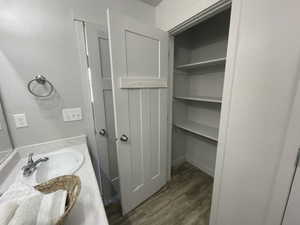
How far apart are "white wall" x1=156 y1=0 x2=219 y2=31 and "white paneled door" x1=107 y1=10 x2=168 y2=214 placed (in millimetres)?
180

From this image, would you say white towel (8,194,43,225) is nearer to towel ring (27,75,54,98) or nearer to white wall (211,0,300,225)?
towel ring (27,75,54,98)

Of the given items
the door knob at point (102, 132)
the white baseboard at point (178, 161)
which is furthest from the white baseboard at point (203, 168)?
the door knob at point (102, 132)

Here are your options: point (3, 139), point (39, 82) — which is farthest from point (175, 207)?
point (39, 82)

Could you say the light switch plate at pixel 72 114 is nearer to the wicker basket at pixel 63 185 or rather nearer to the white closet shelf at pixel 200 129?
the wicker basket at pixel 63 185

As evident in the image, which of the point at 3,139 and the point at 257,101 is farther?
the point at 3,139

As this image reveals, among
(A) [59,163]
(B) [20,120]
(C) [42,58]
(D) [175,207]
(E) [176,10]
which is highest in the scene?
(E) [176,10]

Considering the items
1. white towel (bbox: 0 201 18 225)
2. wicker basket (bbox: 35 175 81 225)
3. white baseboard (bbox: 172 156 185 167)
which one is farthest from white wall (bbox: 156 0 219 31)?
white baseboard (bbox: 172 156 185 167)

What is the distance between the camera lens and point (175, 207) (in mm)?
1543

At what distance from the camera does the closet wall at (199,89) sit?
1771 millimetres

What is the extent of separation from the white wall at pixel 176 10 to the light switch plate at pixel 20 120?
5.61ft

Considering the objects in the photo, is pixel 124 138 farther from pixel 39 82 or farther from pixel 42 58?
pixel 42 58

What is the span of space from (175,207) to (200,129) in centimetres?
107

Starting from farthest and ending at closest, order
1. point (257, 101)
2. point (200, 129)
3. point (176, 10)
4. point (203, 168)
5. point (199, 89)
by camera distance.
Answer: point (203, 168) → point (199, 89) → point (200, 129) → point (176, 10) → point (257, 101)

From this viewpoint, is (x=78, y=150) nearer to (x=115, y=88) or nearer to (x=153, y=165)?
(x=115, y=88)
